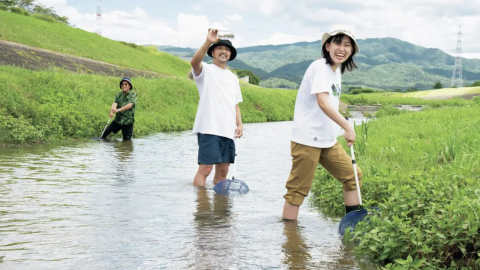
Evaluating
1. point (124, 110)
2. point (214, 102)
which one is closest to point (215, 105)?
→ point (214, 102)

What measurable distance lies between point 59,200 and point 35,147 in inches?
239

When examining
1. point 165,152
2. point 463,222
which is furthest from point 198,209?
point 165,152

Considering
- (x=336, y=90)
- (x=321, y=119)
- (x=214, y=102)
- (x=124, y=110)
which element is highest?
Answer: (x=336, y=90)

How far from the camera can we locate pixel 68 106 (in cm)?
1616

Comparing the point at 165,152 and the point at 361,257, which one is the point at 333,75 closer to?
the point at 361,257

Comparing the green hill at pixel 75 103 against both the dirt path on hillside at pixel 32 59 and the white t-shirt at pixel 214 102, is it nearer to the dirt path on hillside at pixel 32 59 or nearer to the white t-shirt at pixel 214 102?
the dirt path on hillside at pixel 32 59

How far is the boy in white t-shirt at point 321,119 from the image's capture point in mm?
5625

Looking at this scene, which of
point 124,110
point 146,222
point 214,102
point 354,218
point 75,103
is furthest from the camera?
point 75,103

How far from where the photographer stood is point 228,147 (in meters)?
8.09

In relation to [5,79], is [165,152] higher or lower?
lower

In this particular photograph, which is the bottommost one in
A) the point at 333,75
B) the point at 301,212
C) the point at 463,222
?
the point at 301,212

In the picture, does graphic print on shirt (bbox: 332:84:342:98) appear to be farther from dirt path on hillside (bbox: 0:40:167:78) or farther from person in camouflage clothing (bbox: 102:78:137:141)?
dirt path on hillside (bbox: 0:40:167:78)

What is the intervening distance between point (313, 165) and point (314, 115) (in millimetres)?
522

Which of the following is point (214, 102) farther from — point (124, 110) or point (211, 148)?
point (124, 110)
